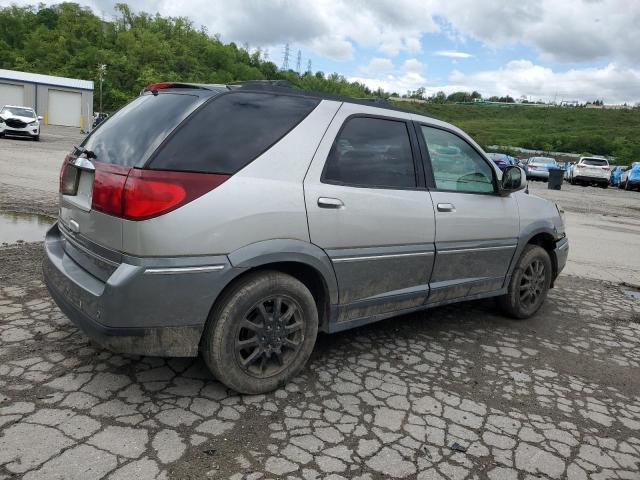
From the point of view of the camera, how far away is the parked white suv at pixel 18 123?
22.3 meters

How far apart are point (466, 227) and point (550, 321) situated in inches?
64.2

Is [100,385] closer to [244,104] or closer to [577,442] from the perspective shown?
[244,104]

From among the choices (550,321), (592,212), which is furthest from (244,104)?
(592,212)

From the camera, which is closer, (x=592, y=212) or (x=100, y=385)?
(x=100, y=385)

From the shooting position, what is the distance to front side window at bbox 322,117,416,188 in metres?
3.30

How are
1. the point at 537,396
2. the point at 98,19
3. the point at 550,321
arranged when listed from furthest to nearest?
the point at 98,19
the point at 550,321
the point at 537,396

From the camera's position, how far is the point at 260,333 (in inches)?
119

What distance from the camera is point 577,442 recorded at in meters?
2.87

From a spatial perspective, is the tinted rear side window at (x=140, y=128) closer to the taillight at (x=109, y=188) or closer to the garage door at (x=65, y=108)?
the taillight at (x=109, y=188)

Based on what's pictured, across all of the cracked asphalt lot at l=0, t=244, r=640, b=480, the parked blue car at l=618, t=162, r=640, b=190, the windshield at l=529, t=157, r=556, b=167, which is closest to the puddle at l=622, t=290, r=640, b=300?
the cracked asphalt lot at l=0, t=244, r=640, b=480

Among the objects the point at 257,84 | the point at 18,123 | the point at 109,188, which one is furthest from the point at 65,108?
the point at 109,188

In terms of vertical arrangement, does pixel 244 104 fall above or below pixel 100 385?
above

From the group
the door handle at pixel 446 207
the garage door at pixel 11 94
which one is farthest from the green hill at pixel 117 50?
the door handle at pixel 446 207

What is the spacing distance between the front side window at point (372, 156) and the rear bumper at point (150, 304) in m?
1.01
